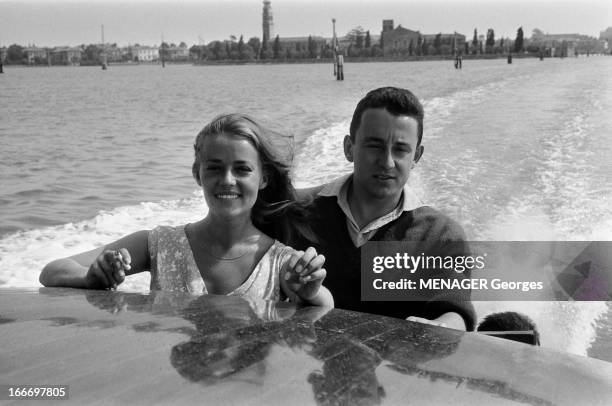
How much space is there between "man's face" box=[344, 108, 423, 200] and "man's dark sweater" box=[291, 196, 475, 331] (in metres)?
0.12

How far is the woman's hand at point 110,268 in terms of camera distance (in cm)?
174

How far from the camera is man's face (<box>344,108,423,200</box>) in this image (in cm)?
238

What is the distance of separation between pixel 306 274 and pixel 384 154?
80 centimetres

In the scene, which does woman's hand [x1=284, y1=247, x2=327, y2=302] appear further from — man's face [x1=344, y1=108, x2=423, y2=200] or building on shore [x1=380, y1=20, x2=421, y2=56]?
building on shore [x1=380, y1=20, x2=421, y2=56]

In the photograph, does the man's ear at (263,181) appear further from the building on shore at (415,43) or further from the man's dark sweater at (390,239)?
the building on shore at (415,43)

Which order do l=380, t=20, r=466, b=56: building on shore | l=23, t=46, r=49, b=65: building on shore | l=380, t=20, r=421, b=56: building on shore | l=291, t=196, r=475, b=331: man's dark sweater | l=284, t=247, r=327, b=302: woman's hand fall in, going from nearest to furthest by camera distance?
l=284, t=247, r=327, b=302: woman's hand < l=291, t=196, r=475, b=331: man's dark sweater < l=23, t=46, r=49, b=65: building on shore < l=380, t=20, r=421, b=56: building on shore < l=380, t=20, r=466, b=56: building on shore

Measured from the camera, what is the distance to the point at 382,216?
2410mm

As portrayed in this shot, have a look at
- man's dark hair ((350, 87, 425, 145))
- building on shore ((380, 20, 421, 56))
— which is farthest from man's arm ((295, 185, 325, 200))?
building on shore ((380, 20, 421, 56))

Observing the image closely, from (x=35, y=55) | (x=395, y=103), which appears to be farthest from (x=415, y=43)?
(x=395, y=103)

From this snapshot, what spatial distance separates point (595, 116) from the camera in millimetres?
10539

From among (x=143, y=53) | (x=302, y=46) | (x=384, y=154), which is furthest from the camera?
(x=143, y=53)

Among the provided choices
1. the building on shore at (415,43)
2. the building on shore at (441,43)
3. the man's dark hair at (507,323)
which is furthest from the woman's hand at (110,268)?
the building on shore at (441,43)

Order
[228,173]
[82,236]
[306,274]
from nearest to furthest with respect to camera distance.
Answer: [306,274]
[228,173]
[82,236]

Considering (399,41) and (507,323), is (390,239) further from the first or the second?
(399,41)
